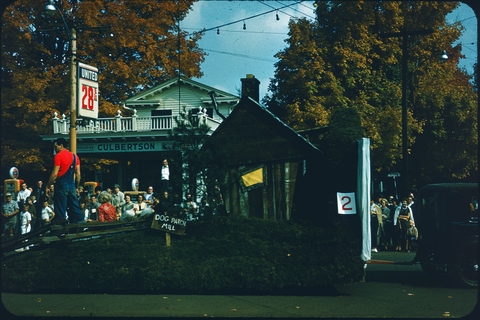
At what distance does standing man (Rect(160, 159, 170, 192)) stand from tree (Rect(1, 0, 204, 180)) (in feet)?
5.41

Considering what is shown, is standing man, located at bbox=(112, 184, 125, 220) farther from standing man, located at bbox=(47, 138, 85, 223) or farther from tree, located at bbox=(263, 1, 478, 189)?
tree, located at bbox=(263, 1, 478, 189)

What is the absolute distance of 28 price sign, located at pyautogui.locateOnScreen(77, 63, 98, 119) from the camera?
12.1 m

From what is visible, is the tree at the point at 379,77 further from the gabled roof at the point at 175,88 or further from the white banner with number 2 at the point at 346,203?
the white banner with number 2 at the point at 346,203

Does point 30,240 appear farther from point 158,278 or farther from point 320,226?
point 320,226

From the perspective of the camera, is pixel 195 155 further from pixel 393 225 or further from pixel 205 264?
pixel 393 225

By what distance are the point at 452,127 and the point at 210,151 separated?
636cm

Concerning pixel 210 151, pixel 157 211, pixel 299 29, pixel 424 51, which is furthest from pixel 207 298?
pixel 424 51

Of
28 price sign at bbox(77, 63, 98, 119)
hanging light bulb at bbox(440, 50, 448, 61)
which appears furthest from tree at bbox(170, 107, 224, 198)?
hanging light bulb at bbox(440, 50, 448, 61)

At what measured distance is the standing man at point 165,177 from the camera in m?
10.0

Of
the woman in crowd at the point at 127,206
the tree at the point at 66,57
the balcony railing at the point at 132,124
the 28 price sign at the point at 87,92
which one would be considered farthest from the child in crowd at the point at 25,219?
the woman in crowd at the point at 127,206

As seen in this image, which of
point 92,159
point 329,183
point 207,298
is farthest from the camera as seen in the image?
point 92,159

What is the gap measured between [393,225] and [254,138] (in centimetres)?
934

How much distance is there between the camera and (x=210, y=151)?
9883 mm

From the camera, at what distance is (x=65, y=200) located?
997 cm
